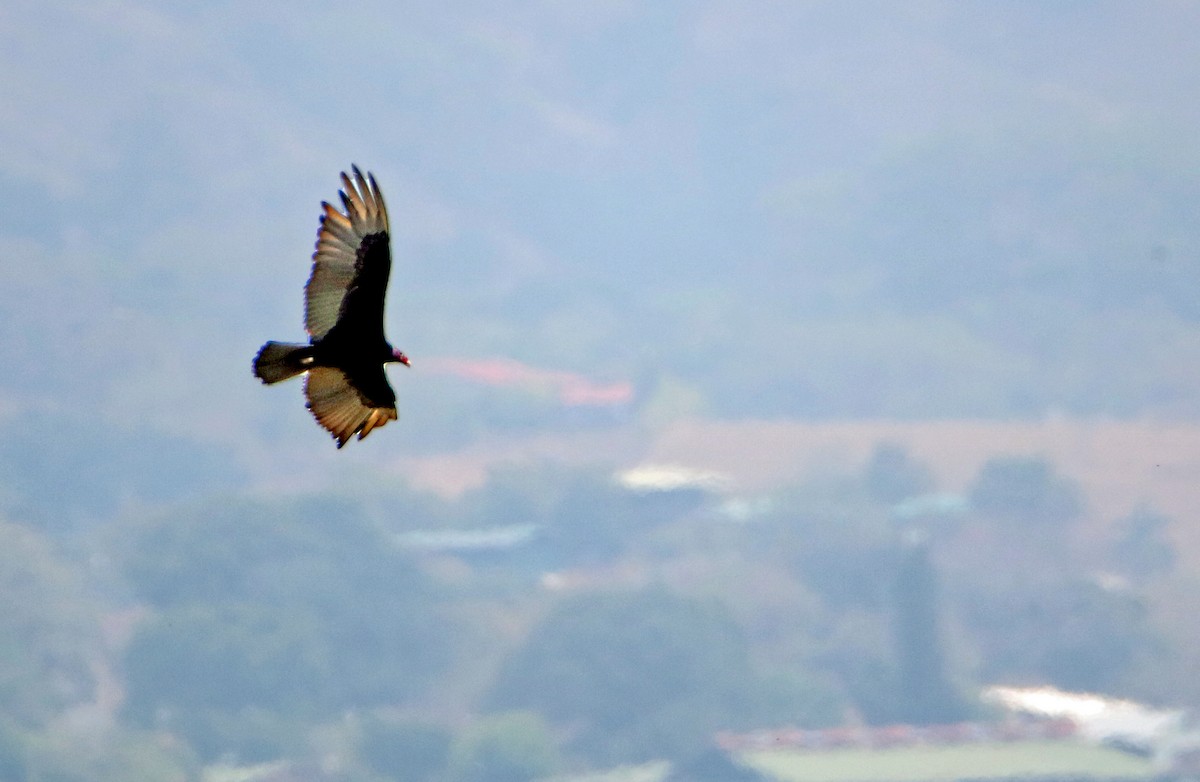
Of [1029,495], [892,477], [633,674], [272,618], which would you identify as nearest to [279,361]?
[633,674]

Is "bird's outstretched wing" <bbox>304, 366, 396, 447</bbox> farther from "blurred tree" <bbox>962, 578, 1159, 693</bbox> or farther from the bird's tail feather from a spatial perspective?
"blurred tree" <bbox>962, 578, 1159, 693</bbox>

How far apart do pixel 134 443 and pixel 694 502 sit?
3932 centimetres

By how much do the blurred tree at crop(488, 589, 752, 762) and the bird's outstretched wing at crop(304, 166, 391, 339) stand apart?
9672 cm

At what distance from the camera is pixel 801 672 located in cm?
11925

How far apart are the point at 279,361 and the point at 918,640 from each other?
107852 mm

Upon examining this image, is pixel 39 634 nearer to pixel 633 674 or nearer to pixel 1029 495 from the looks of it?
pixel 633 674

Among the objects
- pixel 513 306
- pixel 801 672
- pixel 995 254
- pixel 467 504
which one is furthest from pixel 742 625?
pixel 995 254

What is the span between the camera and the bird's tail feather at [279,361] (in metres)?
11.7

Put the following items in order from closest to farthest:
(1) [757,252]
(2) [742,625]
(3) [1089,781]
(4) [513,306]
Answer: (3) [1089,781]
(2) [742,625]
(4) [513,306]
(1) [757,252]

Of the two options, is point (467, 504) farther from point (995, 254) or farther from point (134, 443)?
point (995, 254)

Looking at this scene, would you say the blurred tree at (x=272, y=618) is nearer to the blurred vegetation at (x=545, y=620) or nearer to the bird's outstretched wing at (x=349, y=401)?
the blurred vegetation at (x=545, y=620)

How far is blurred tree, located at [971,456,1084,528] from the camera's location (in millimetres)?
125500

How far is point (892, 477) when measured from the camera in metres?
134

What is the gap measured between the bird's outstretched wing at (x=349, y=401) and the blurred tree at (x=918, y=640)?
95.7 m
